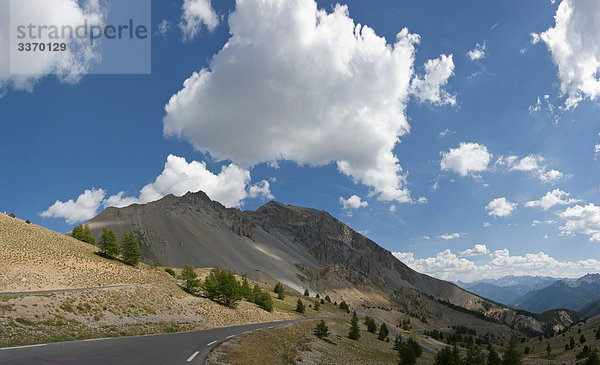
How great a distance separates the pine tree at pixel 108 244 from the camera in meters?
62.8

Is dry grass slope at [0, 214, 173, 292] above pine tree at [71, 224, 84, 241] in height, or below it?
below

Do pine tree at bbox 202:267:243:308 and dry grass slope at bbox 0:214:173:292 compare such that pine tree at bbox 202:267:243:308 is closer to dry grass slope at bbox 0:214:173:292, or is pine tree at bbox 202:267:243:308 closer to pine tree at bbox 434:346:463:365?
dry grass slope at bbox 0:214:173:292

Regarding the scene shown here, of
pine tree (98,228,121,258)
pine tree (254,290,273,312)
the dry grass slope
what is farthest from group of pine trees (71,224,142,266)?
pine tree (254,290,273,312)

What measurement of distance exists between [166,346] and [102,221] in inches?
6581

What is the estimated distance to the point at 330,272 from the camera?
638 ft

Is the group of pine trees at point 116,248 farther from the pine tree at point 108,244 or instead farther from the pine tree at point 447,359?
the pine tree at point 447,359

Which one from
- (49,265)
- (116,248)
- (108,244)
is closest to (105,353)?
(49,265)

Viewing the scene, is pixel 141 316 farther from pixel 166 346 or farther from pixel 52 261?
pixel 52 261

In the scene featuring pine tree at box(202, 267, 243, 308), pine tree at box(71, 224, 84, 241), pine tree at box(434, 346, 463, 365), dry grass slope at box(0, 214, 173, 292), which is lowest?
pine tree at box(434, 346, 463, 365)

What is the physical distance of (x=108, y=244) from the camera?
63.8 metres

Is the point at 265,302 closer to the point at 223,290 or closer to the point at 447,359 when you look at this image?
the point at 223,290

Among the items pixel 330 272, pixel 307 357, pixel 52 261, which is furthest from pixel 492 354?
pixel 330 272

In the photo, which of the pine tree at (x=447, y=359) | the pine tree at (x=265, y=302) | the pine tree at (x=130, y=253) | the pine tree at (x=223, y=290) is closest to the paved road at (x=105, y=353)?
the pine tree at (x=447, y=359)

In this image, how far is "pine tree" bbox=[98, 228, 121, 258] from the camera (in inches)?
2474
